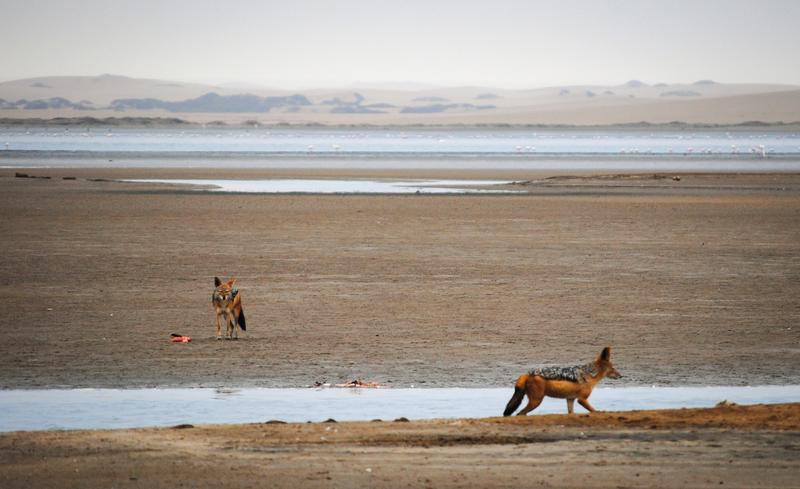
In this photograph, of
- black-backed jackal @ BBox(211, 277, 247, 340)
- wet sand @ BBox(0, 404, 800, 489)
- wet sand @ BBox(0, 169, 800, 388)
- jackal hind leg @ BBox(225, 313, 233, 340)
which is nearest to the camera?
wet sand @ BBox(0, 404, 800, 489)

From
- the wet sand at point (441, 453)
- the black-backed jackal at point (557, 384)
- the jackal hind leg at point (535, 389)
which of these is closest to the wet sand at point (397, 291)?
the black-backed jackal at point (557, 384)

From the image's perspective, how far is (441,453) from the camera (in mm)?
8789

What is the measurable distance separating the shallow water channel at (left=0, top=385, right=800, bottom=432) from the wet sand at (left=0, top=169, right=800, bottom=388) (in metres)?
0.42

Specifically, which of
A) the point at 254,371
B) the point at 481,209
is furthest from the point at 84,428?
the point at 481,209

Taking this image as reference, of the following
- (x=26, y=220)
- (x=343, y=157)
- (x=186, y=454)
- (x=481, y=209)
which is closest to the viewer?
→ (x=186, y=454)

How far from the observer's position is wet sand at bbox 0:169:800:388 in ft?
43.8

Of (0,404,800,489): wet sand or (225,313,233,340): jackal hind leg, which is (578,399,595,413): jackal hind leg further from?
(225,313,233,340): jackal hind leg

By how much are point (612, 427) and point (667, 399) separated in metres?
2.20

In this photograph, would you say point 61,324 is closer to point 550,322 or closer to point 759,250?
point 550,322

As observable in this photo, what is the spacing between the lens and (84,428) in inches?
400

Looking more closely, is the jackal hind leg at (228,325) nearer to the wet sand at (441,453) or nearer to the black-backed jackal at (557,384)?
the wet sand at (441,453)

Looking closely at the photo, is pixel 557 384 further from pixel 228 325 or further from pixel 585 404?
pixel 228 325

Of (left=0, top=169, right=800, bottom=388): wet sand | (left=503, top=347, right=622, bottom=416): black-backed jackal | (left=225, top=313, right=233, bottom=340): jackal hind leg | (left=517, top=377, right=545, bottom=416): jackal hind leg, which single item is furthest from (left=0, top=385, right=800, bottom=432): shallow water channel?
(left=225, top=313, right=233, bottom=340): jackal hind leg

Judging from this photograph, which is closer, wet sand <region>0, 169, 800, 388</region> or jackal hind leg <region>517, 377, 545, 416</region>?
jackal hind leg <region>517, 377, 545, 416</region>
